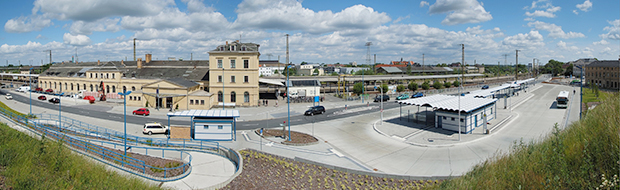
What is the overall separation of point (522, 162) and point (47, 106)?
6440cm

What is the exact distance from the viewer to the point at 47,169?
13.1m

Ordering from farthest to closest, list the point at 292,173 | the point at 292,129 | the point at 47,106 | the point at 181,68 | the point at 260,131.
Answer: the point at 181,68 < the point at 47,106 < the point at 292,129 < the point at 260,131 < the point at 292,173

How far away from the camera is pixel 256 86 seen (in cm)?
5394

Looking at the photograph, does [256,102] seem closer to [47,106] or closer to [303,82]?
[303,82]

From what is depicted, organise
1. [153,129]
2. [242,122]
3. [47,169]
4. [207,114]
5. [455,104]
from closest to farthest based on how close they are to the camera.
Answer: [47,169] < [207,114] < [153,129] < [455,104] < [242,122]

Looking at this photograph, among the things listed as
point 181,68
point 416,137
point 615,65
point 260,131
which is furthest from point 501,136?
point 615,65

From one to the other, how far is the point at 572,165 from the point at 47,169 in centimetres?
1860

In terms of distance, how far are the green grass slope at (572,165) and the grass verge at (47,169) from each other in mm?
13420

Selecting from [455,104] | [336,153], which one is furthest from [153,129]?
[455,104]

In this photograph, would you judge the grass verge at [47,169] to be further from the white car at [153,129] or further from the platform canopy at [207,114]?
the white car at [153,129]

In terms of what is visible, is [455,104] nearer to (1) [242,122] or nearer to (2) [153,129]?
(1) [242,122]

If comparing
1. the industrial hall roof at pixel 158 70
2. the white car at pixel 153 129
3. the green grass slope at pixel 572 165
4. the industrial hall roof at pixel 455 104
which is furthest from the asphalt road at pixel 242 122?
the green grass slope at pixel 572 165

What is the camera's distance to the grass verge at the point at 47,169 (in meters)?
11.1

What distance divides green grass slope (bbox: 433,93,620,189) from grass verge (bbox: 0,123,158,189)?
528 inches
